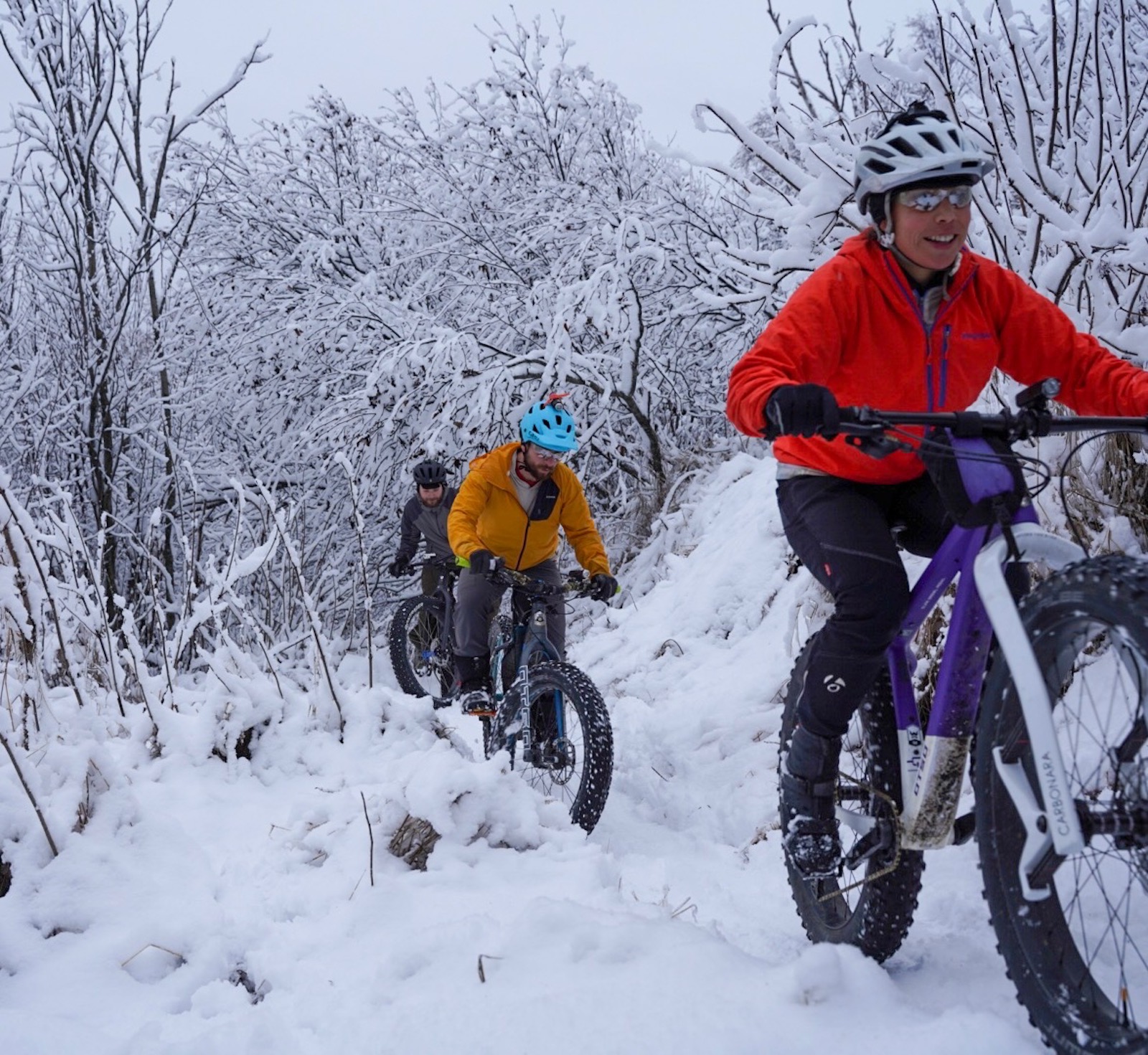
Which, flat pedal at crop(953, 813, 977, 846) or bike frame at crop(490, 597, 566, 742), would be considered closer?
flat pedal at crop(953, 813, 977, 846)

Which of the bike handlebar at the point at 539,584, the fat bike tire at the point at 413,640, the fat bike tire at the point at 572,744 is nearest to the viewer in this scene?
the fat bike tire at the point at 572,744

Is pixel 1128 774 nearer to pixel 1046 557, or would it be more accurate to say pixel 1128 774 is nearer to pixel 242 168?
pixel 1046 557

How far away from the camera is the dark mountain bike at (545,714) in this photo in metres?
4.18

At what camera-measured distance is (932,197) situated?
2.24 meters

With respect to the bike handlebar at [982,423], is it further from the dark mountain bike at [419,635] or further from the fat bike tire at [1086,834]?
the dark mountain bike at [419,635]

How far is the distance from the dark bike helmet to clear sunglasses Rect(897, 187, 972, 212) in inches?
266

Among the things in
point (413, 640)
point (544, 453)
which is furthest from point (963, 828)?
point (413, 640)

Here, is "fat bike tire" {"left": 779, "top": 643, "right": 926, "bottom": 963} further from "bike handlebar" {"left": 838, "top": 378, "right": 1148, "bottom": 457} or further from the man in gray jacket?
the man in gray jacket

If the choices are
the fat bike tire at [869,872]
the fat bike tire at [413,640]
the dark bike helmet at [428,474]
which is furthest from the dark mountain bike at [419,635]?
the fat bike tire at [869,872]

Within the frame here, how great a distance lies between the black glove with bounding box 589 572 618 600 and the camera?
5031 millimetres

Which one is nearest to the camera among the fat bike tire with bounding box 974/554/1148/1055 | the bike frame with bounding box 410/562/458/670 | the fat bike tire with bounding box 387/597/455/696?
the fat bike tire with bounding box 974/554/1148/1055

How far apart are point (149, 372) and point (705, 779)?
8.06 meters

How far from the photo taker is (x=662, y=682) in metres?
6.24

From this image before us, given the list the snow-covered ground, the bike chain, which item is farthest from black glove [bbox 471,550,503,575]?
the bike chain
